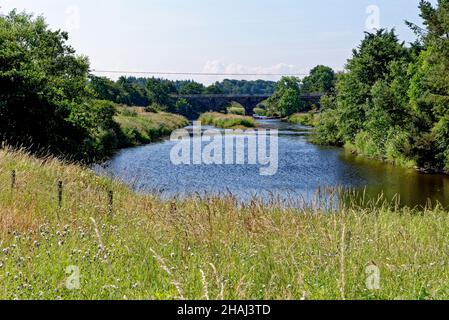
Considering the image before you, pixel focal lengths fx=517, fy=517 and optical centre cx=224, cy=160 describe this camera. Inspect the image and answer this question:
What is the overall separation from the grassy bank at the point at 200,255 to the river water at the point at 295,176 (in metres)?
11.1

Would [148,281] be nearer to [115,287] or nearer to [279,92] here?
[115,287]

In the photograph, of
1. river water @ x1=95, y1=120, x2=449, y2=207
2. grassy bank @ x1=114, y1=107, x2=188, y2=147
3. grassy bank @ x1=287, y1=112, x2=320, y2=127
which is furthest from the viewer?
grassy bank @ x1=287, y1=112, x2=320, y2=127

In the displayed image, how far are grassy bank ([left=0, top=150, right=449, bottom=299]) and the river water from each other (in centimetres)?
1106

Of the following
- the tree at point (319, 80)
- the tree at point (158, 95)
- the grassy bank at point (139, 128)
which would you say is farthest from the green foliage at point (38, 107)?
the tree at point (319, 80)

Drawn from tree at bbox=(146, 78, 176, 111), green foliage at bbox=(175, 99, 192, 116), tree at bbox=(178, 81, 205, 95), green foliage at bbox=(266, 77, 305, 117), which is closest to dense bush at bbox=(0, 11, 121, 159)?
tree at bbox=(146, 78, 176, 111)

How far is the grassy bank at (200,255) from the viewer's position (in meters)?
4.59

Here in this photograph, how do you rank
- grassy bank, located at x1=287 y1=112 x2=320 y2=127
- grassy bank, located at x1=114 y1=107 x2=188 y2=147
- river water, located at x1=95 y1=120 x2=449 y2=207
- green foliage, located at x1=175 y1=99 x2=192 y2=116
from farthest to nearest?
green foliage, located at x1=175 y1=99 x2=192 y2=116 < grassy bank, located at x1=287 y1=112 x2=320 y2=127 < grassy bank, located at x1=114 y1=107 x2=188 y2=147 < river water, located at x1=95 y1=120 x2=449 y2=207

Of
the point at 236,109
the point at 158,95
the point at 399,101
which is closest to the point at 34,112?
the point at 399,101

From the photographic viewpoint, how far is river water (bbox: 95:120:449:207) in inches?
871

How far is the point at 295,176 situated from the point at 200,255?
72.4ft

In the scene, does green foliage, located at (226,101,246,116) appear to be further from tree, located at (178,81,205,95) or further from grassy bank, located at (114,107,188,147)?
grassy bank, located at (114,107,188,147)

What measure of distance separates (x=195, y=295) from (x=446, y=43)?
86.2 feet

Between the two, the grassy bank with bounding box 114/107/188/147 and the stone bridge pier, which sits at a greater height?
the stone bridge pier
